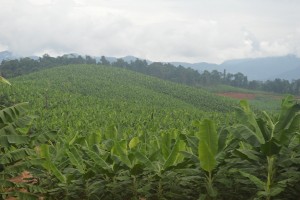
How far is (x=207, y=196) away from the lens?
5.11 m

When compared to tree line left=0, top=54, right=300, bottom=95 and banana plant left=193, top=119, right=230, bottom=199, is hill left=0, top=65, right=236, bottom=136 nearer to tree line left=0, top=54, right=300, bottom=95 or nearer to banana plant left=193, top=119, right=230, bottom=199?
banana plant left=193, top=119, right=230, bottom=199

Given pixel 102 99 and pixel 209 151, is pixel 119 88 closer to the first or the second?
pixel 102 99

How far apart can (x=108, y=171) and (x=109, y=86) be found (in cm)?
5181

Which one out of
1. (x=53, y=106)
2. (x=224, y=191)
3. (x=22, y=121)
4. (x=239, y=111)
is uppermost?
(x=239, y=111)

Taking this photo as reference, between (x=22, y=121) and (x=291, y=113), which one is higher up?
(x=291, y=113)

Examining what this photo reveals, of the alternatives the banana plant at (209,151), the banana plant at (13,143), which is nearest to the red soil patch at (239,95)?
the banana plant at (13,143)

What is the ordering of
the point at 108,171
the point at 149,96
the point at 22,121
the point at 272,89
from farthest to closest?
the point at 272,89, the point at 149,96, the point at 22,121, the point at 108,171

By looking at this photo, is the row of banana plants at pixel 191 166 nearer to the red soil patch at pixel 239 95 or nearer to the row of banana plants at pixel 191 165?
the row of banana plants at pixel 191 165

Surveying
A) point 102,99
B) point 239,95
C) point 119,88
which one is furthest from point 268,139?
point 239,95

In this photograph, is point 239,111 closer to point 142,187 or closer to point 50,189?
point 142,187

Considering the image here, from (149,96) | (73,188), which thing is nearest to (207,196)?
(73,188)

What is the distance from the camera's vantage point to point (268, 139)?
4770mm

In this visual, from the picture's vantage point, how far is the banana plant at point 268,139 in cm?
443

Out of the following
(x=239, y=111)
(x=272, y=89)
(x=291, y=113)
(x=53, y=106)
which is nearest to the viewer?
(x=291, y=113)
